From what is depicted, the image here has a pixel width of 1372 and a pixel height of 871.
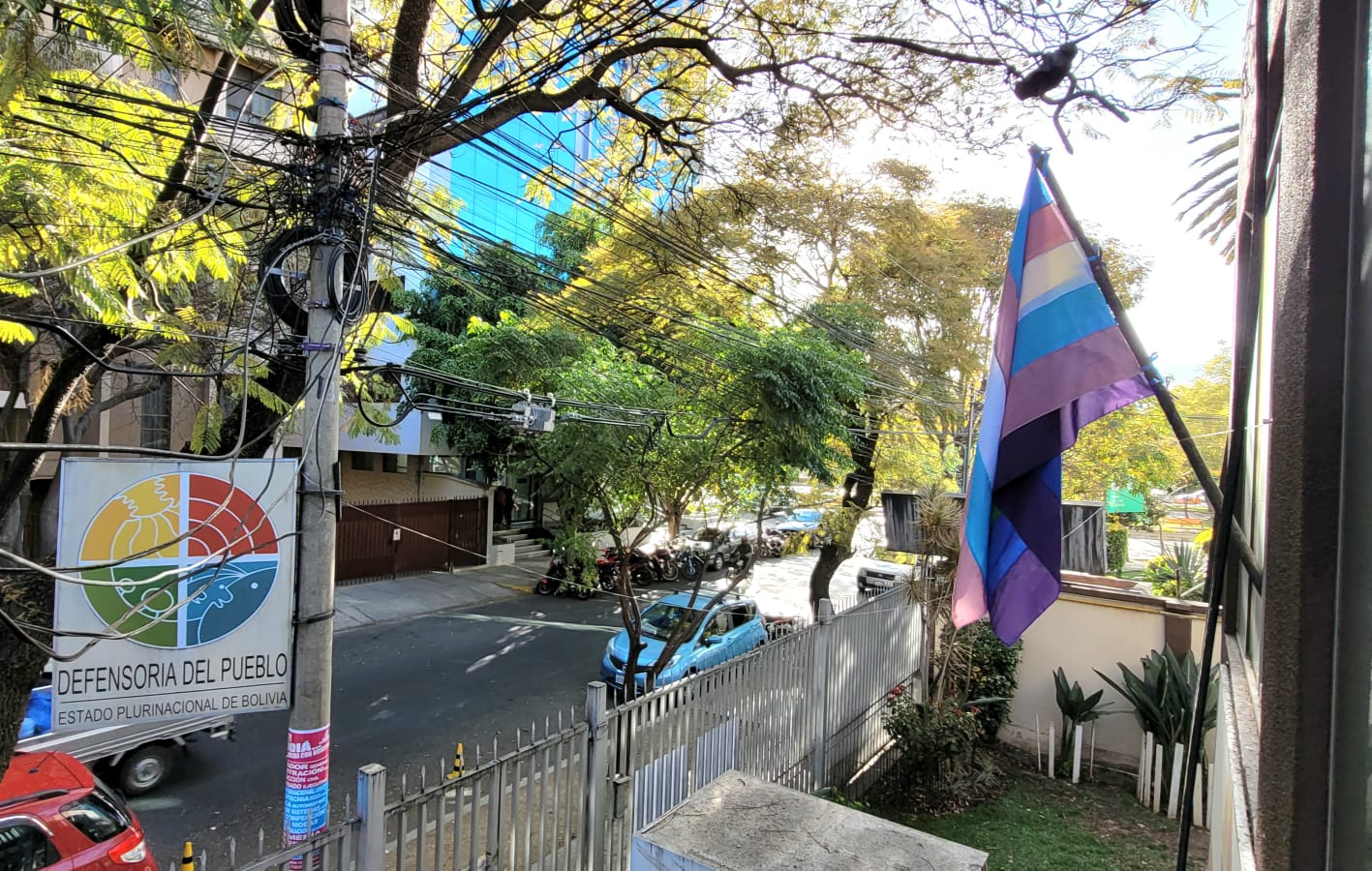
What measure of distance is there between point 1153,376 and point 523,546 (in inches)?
830

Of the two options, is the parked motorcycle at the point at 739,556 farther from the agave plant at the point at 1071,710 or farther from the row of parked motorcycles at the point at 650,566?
the agave plant at the point at 1071,710

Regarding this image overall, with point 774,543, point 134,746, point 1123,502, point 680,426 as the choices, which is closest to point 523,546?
point 774,543

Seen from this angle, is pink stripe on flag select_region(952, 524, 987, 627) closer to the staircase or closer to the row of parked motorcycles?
the row of parked motorcycles

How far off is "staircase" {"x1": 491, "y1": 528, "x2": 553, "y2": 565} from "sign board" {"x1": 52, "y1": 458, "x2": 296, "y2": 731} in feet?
59.5

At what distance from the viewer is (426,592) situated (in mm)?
16750

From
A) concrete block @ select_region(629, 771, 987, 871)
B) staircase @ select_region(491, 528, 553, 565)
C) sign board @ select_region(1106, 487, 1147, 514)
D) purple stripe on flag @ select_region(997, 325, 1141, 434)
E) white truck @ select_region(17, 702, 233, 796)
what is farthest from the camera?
staircase @ select_region(491, 528, 553, 565)

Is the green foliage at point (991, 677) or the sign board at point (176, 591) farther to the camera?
the green foliage at point (991, 677)

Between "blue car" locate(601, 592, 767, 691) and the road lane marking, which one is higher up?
"blue car" locate(601, 592, 767, 691)

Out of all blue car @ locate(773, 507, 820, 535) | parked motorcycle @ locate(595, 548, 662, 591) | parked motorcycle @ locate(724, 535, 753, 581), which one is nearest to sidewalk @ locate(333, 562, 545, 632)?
parked motorcycle @ locate(595, 548, 662, 591)

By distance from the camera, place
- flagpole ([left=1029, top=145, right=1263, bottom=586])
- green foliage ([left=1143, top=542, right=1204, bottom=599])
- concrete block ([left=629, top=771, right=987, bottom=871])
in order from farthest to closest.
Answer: green foliage ([left=1143, top=542, right=1204, bottom=599])
flagpole ([left=1029, top=145, right=1263, bottom=586])
concrete block ([left=629, top=771, right=987, bottom=871])

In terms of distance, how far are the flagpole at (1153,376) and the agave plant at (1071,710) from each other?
618cm

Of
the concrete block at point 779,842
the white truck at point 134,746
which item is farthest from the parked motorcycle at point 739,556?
the concrete block at point 779,842

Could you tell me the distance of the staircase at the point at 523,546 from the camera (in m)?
21.6

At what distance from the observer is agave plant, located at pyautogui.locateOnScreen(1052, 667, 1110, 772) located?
776 centimetres
